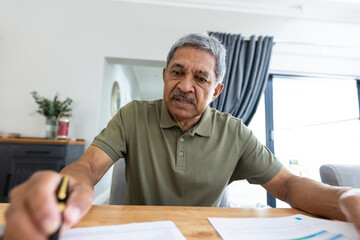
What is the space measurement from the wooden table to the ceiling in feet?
9.77

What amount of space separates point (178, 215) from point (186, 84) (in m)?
0.57

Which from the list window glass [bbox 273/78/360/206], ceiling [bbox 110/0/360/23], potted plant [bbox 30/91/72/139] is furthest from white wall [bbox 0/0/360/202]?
window glass [bbox 273/78/360/206]

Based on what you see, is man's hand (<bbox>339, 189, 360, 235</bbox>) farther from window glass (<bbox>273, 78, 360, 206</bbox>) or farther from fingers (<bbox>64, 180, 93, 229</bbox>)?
window glass (<bbox>273, 78, 360, 206</bbox>)

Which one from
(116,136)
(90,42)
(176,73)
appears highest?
(90,42)

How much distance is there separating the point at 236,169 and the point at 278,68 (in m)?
2.51

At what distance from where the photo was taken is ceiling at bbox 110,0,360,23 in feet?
9.46

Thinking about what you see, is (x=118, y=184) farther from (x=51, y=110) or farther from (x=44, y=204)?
(x=51, y=110)

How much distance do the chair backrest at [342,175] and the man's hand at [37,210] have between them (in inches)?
36.8

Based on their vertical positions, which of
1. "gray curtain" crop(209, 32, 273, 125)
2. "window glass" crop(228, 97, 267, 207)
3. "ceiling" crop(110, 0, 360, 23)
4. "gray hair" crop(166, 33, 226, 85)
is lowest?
"window glass" crop(228, 97, 267, 207)

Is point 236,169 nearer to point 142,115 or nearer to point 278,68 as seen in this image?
point 142,115

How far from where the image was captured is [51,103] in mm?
2480

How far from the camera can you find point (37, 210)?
0.85ft

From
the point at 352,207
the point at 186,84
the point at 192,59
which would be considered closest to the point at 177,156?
the point at 186,84

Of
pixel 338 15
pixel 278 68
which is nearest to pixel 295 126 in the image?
pixel 278 68
